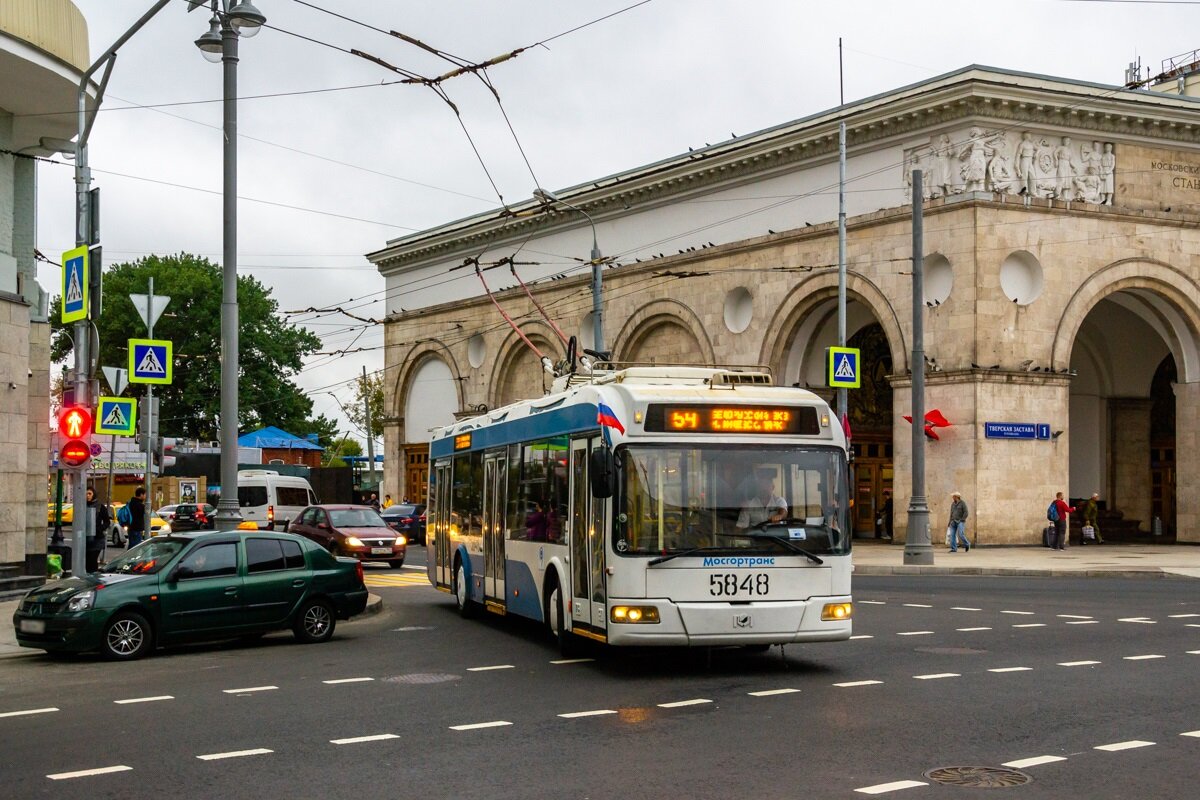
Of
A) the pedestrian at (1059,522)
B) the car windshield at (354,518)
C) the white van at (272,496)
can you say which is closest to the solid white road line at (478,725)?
the car windshield at (354,518)

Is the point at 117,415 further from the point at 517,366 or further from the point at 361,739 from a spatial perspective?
the point at 517,366

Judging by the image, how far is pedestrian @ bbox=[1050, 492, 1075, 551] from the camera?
35.8 meters

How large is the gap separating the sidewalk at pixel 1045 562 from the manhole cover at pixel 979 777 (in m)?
21.0

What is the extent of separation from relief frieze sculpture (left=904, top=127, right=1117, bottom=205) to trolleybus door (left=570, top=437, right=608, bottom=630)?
83.6ft

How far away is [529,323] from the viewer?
55531mm

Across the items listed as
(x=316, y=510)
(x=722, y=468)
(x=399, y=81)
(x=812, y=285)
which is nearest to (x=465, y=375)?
(x=812, y=285)

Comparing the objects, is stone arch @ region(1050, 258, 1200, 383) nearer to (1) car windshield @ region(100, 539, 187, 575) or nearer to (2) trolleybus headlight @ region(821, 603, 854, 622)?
(2) trolleybus headlight @ region(821, 603, 854, 622)

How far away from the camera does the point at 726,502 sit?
12930mm

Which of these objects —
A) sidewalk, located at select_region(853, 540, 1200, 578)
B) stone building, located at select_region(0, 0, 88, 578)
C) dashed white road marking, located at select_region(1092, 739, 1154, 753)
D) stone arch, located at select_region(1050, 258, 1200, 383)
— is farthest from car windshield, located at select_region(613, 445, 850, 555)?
stone arch, located at select_region(1050, 258, 1200, 383)

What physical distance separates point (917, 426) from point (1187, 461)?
44.3 feet

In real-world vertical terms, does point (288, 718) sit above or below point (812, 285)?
below

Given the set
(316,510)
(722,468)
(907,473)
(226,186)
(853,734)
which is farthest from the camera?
(907,473)

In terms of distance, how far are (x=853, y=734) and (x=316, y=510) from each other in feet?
81.2

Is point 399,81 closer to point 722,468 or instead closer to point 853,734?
point 722,468
